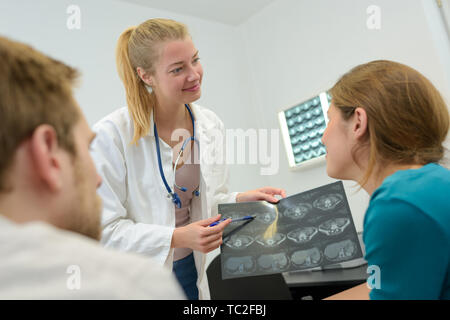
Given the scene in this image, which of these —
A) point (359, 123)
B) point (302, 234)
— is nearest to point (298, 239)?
point (302, 234)

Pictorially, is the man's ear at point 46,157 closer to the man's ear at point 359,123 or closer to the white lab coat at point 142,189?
the man's ear at point 359,123

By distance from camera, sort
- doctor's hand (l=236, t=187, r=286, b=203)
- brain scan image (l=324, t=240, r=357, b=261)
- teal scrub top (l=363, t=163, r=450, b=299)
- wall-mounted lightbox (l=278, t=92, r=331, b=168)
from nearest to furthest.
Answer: teal scrub top (l=363, t=163, r=450, b=299) < brain scan image (l=324, t=240, r=357, b=261) < doctor's hand (l=236, t=187, r=286, b=203) < wall-mounted lightbox (l=278, t=92, r=331, b=168)

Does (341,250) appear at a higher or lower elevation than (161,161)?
lower

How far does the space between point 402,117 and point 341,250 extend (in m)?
0.44

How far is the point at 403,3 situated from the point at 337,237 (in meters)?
2.00

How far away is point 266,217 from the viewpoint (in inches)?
56.3

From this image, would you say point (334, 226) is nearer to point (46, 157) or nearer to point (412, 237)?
point (412, 237)

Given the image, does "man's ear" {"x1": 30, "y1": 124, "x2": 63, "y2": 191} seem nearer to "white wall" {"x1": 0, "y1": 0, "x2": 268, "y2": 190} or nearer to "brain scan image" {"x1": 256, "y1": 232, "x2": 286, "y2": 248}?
"brain scan image" {"x1": 256, "y1": 232, "x2": 286, "y2": 248}

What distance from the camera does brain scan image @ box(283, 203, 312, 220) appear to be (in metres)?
1.33

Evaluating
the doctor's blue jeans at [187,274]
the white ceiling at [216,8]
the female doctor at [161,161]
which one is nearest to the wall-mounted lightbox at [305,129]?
the white ceiling at [216,8]

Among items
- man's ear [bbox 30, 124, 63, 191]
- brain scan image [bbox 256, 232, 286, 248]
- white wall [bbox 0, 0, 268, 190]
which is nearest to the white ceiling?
white wall [bbox 0, 0, 268, 190]

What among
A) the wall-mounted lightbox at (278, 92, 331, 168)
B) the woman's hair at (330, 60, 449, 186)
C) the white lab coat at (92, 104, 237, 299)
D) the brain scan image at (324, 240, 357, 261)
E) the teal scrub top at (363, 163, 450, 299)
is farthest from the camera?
the wall-mounted lightbox at (278, 92, 331, 168)

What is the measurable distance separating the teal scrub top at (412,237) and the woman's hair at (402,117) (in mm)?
165

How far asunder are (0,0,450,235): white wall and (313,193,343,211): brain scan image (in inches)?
64.2
